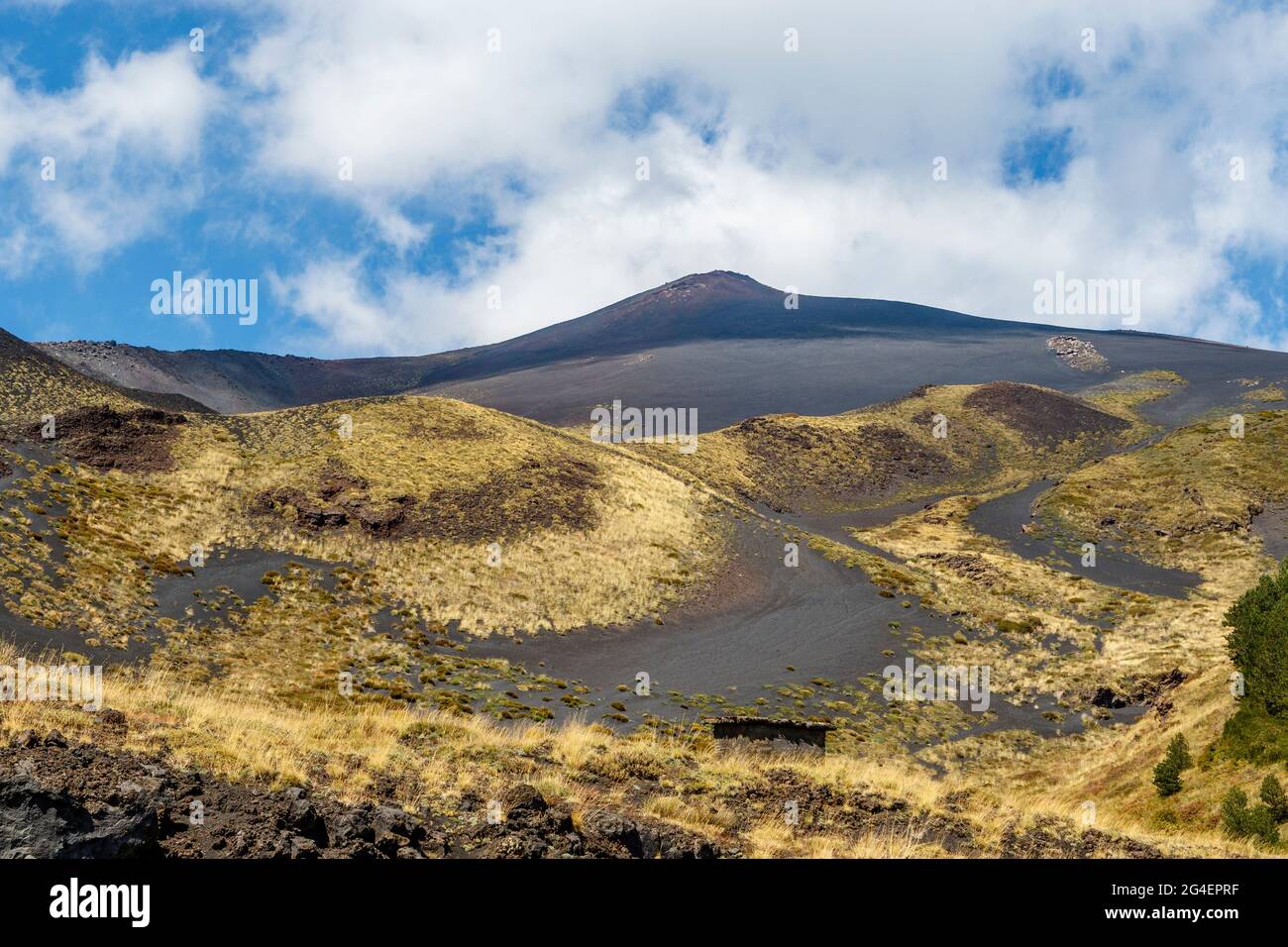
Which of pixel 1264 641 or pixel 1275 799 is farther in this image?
pixel 1264 641

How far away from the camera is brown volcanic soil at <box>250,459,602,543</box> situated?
5491 cm

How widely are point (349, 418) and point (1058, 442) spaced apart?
312ft

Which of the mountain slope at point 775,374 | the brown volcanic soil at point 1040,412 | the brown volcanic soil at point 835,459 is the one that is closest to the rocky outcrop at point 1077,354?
the mountain slope at point 775,374

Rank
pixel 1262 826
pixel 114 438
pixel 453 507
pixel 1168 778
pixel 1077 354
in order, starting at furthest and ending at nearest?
1. pixel 1077 354
2. pixel 453 507
3. pixel 114 438
4. pixel 1168 778
5. pixel 1262 826

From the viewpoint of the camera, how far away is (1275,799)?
1719cm

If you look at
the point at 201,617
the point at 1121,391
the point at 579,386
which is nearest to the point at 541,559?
the point at 201,617

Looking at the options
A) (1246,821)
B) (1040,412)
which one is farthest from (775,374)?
(1246,821)

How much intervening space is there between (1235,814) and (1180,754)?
5807mm

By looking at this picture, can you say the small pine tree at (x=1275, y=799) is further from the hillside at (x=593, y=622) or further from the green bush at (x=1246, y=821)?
the hillside at (x=593, y=622)

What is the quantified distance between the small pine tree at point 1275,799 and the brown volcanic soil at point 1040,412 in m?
108

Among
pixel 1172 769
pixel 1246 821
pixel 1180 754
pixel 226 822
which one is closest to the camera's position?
pixel 226 822

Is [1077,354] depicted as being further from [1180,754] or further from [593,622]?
[1180,754]

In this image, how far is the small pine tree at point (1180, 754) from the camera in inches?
883
